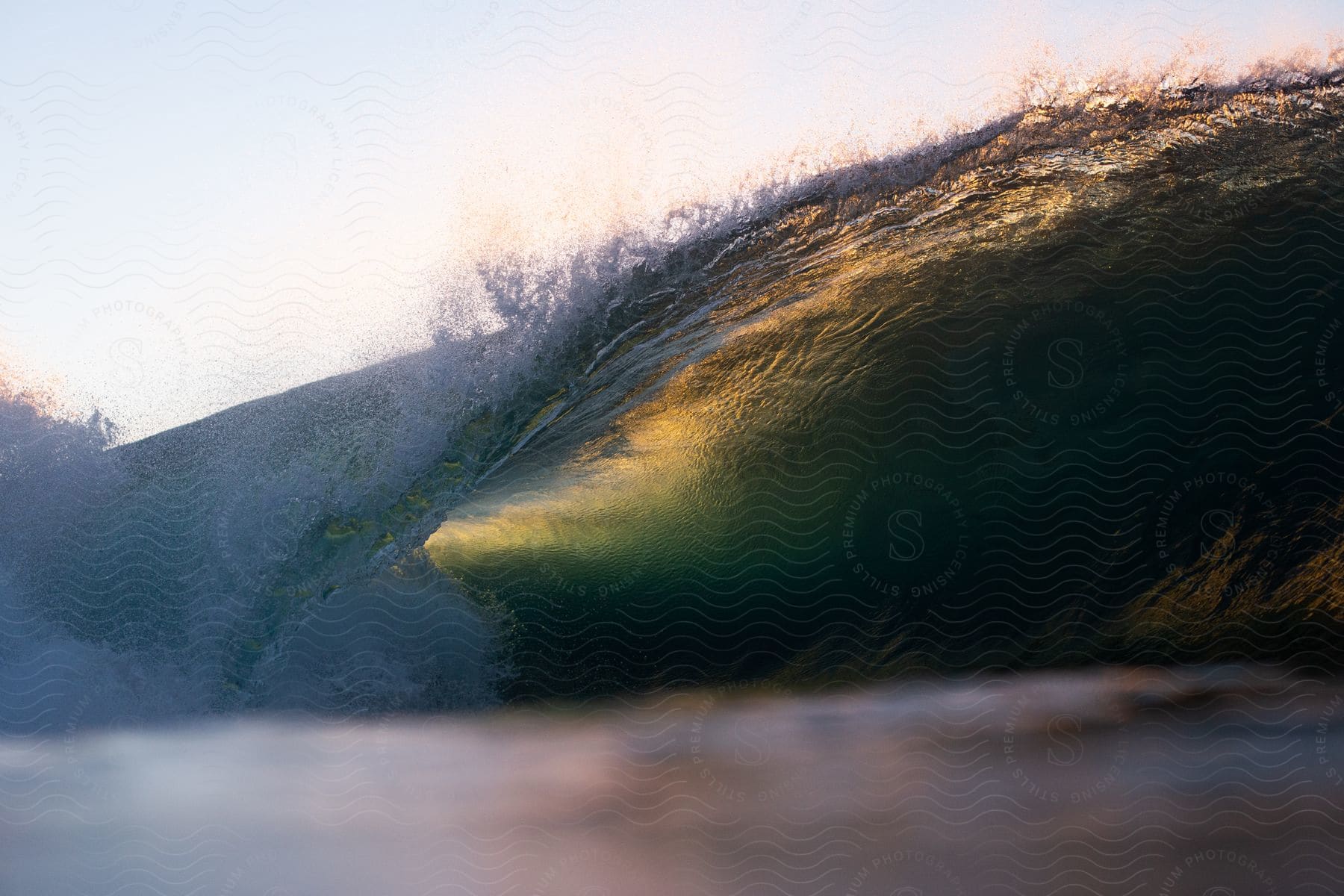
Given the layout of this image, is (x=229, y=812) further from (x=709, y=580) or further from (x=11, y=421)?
(x=709, y=580)

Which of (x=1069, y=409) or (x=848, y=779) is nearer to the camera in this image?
(x=1069, y=409)

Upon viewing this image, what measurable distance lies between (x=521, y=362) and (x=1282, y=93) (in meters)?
2.27

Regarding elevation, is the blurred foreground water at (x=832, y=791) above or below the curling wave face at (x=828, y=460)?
below

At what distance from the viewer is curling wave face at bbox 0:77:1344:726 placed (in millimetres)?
2104

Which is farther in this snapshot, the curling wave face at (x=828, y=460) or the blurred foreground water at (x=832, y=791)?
the blurred foreground water at (x=832, y=791)

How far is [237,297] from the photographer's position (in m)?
2.27

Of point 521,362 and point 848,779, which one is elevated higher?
point 521,362

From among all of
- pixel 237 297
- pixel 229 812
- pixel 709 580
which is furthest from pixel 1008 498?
pixel 229 812
